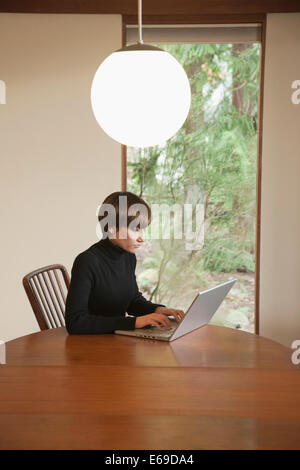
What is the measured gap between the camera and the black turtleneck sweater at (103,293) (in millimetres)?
2221

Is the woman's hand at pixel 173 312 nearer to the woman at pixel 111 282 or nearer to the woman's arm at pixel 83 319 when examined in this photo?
the woman at pixel 111 282

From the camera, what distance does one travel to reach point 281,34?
3.72 m

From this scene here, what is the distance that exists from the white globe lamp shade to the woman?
55 cm

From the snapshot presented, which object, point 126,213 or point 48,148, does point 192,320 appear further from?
point 48,148

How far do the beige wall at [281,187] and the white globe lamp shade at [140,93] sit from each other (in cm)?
207

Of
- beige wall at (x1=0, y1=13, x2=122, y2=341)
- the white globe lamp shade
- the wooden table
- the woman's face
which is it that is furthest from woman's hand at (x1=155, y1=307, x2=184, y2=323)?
beige wall at (x1=0, y1=13, x2=122, y2=341)

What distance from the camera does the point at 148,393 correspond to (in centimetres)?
166

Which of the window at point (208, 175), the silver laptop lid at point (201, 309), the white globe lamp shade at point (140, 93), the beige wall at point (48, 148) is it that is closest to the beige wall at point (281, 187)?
the window at point (208, 175)

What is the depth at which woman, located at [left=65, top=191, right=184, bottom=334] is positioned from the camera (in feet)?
7.29

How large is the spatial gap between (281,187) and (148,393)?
2.43m

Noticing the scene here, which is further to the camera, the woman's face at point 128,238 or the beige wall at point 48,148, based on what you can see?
the beige wall at point 48,148

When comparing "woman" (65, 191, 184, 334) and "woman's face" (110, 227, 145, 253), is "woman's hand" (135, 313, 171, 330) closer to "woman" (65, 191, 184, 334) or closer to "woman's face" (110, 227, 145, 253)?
"woman" (65, 191, 184, 334)
